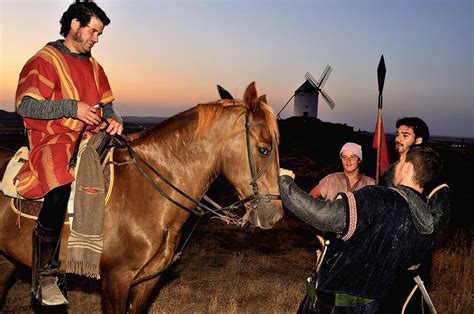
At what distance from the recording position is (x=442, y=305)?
6.30 m

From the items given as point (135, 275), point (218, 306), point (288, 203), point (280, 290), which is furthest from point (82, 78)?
point (280, 290)

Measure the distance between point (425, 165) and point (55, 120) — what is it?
10.2 feet

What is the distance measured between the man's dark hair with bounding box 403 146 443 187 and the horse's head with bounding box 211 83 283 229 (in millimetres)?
1119

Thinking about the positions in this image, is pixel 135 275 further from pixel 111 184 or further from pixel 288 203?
pixel 288 203

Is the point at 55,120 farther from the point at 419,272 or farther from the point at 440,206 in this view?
the point at 419,272

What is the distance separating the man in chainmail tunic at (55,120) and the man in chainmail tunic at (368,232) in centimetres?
201

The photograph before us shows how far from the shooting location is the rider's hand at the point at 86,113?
3340 millimetres

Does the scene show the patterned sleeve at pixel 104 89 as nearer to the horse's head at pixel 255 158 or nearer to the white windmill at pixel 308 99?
the horse's head at pixel 255 158

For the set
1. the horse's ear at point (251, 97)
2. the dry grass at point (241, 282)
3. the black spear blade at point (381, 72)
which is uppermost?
the black spear blade at point (381, 72)

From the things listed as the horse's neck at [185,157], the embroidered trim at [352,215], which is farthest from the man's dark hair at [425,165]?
the horse's neck at [185,157]

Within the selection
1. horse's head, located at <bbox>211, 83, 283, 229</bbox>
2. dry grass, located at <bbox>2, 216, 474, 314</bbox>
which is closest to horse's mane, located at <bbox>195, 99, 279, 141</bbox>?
horse's head, located at <bbox>211, 83, 283, 229</bbox>

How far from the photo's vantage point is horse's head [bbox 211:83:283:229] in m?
3.32

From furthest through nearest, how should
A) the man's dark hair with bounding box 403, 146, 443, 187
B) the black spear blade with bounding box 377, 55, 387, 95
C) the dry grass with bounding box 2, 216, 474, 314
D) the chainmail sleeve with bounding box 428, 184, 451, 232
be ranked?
the dry grass with bounding box 2, 216, 474, 314 → the black spear blade with bounding box 377, 55, 387, 95 → the chainmail sleeve with bounding box 428, 184, 451, 232 → the man's dark hair with bounding box 403, 146, 443, 187

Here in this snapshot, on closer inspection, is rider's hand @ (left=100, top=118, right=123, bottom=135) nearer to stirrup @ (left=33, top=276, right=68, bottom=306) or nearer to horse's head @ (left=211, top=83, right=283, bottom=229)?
horse's head @ (left=211, top=83, right=283, bottom=229)
